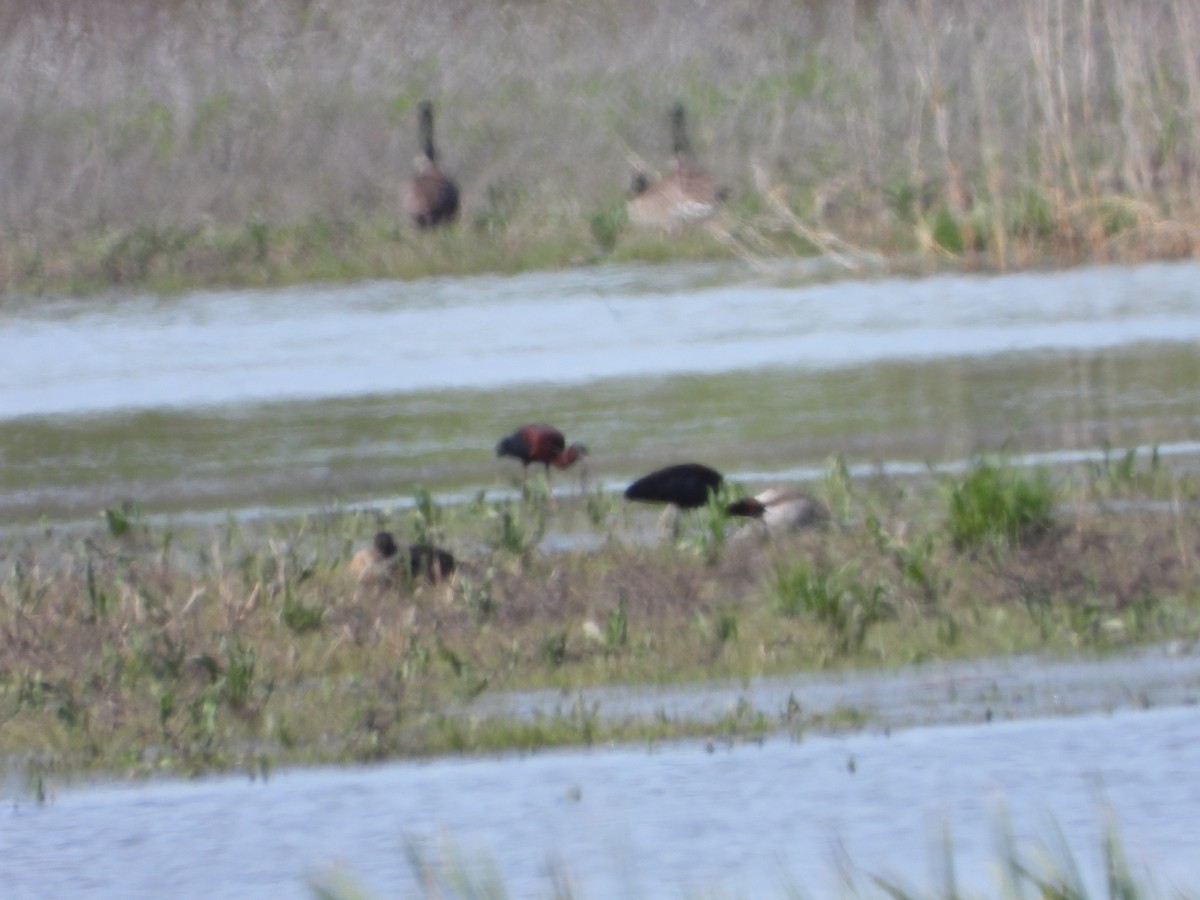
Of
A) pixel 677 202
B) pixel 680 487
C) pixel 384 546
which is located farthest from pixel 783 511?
pixel 677 202

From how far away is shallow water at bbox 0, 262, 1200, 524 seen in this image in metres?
11.2

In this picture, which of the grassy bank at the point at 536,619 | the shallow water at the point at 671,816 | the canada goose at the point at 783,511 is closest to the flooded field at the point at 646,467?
the shallow water at the point at 671,816

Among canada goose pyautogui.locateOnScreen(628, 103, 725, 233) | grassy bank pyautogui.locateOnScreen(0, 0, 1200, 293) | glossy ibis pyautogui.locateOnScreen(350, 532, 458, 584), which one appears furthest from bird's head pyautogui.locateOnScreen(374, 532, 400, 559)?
canada goose pyautogui.locateOnScreen(628, 103, 725, 233)

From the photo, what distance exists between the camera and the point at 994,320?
1434cm

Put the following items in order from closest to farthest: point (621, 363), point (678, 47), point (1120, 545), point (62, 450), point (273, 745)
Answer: point (273, 745) → point (1120, 545) → point (62, 450) → point (621, 363) → point (678, 47)

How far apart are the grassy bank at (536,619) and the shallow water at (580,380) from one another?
1.96 meters

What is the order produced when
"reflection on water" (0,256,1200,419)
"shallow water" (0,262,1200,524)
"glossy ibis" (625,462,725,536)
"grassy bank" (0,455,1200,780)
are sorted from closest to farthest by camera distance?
"grassy bank" (0,455,1200,780), "glossy ibis" (625,462,725,536), "shallow water" (0,262,1200,524), "reflection on water" (0,256,1200,419)

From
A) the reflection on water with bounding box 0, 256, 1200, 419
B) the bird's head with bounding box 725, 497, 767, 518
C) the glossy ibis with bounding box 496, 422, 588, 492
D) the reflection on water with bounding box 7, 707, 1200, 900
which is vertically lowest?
the reflection on water with bounding box 7, 707, 1200, 900

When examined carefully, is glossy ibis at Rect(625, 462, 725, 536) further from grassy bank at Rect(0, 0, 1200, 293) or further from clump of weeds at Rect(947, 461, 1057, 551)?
grassy bank at Rect(0, 0, 1200, 293)

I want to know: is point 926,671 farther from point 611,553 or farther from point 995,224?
point 995,224

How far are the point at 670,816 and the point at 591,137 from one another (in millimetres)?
16957

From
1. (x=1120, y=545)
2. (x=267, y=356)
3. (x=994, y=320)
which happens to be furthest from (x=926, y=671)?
(x=267, y=356)

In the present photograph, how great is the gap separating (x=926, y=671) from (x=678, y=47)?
60.9ft

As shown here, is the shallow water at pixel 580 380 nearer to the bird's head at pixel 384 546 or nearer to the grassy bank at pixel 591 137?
the grassy bank at pixel 591 137
